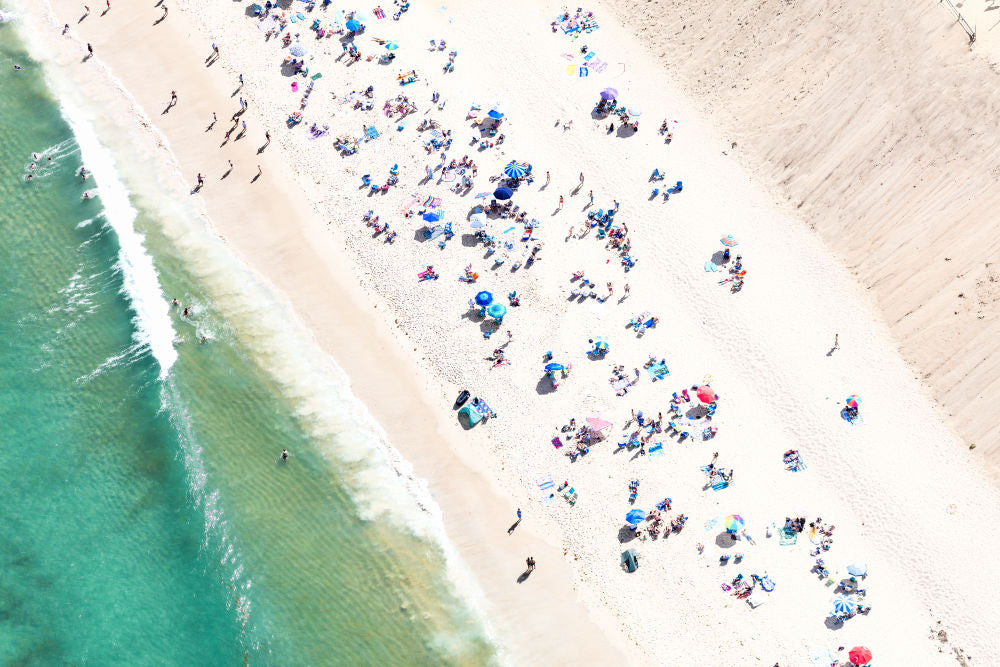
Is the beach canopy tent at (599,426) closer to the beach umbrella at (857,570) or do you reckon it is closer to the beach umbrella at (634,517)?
the beach umbrella at (634,517)

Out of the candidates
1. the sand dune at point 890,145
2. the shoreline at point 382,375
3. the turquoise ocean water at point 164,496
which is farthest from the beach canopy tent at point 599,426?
the sand dune at point 890,145

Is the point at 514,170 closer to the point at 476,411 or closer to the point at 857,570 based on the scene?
the point at 476,411

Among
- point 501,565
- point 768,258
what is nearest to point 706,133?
point 768,258

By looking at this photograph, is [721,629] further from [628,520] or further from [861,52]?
[861,52]

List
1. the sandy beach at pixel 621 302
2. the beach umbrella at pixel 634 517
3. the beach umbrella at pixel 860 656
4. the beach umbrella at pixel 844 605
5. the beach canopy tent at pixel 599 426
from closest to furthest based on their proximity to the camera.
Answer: the beach umbrella at pixel 860 656, the beach umbrella at pixel 844 605, the sandy beach at pixel 621 302, the beach umbrella at pixel 634 517, the beach canopy tent at pixel 599 426

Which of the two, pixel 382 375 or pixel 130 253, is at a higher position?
pixel 130 253

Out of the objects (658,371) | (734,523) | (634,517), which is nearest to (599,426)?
(658,371)

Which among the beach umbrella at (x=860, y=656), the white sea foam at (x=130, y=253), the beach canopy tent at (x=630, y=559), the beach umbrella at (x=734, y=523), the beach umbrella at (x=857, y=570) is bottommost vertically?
the beach umbrella at (x=860, y=656)
